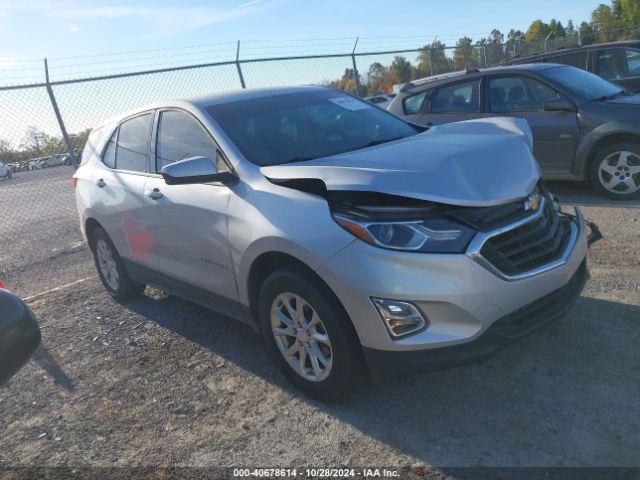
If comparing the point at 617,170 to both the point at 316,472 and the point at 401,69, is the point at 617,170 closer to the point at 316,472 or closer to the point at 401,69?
the point at 316,472

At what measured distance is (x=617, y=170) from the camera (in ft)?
22.0

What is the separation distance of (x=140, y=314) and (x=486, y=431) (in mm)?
3430

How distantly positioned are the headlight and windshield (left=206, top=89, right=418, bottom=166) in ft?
3.30

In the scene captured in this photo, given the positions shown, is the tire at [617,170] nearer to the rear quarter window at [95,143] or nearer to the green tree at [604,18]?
the rear quarter window at [95,143]

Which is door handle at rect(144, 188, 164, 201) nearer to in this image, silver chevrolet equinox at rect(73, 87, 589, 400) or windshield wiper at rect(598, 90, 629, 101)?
silver chevrolet equinox at rect(73, 87, 589, 400)

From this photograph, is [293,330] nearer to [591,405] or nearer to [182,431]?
[182,431]

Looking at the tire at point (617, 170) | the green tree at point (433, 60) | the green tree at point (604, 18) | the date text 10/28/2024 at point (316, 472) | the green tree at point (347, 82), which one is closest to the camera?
the date text 10/28/2024 at point (316, 472)

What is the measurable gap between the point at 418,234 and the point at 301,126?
1.57 m

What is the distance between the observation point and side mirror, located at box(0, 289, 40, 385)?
7.81 feet

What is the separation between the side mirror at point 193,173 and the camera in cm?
355

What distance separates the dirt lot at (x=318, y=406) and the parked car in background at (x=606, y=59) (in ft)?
19.4

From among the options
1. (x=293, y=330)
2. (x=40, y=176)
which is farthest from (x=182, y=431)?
(x=40, y=176)

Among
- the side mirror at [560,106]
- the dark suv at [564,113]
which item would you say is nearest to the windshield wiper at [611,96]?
the dark suv at [564,113]

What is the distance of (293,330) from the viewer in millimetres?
3389
